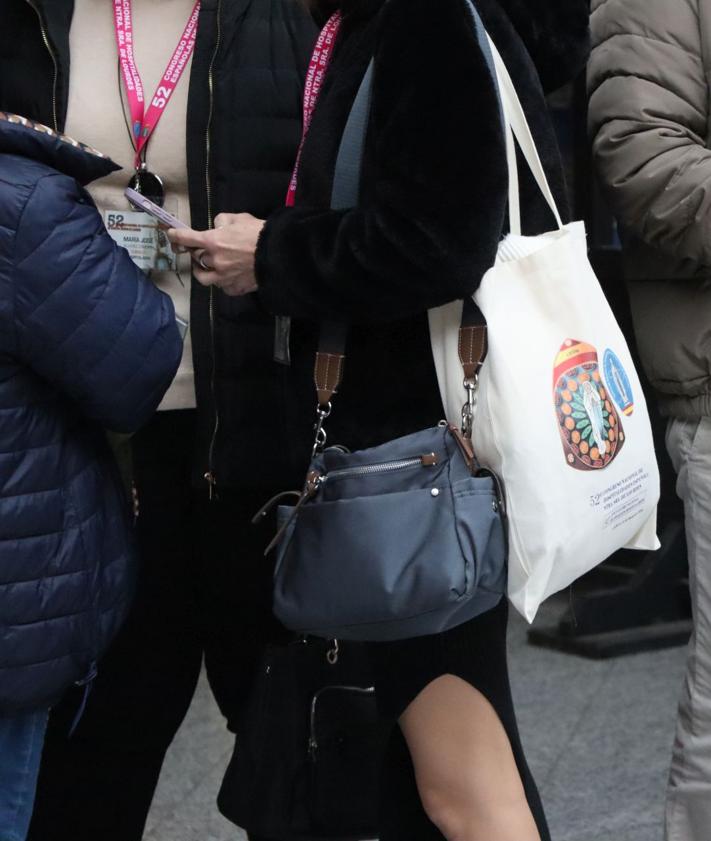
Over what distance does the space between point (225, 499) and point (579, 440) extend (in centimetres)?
79

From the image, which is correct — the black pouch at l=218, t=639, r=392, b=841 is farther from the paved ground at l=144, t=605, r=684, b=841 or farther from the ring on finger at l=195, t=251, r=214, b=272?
the paved ground at l=144, t=605, r=684, b=841

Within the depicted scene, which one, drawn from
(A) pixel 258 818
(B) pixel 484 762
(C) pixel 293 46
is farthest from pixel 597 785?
(C) pixel 293 46

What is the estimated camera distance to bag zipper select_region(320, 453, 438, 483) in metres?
1.95

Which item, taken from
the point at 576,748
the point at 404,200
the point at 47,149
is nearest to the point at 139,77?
the point at 47,149

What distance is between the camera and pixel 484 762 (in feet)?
6.81

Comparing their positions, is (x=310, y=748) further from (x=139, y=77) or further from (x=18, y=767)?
(x=139, y=77)

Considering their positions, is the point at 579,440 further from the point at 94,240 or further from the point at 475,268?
the point at 94,240

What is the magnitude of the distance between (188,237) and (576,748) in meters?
2.34

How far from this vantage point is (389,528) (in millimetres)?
1925

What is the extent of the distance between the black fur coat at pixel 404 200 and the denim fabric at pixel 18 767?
0.65m

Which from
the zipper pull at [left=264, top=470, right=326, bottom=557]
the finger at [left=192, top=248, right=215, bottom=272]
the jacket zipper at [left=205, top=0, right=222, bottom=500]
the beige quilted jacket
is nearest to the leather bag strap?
the zipper pull at [left=264, top=470, right=326, bottom=557]

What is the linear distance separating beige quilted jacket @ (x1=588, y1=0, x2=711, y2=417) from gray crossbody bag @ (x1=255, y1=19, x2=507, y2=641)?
0.82 m

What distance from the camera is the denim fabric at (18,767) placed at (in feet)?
7.44

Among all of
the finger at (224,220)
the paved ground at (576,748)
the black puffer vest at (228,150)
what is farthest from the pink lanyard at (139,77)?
the paved ground at (576,748)
